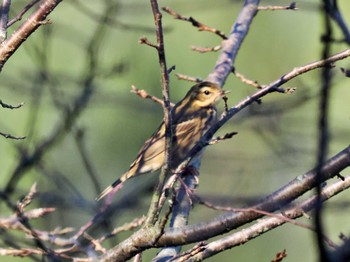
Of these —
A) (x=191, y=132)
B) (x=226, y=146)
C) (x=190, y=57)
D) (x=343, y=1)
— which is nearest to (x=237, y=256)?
(x=226, y=146)

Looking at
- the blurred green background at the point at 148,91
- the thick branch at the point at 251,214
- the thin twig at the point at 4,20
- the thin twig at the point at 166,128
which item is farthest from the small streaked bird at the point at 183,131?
the thick branch at the point at 251,214

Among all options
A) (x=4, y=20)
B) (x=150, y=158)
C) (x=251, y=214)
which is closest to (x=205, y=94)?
(x=150, y=158)

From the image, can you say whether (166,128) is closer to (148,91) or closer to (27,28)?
(27,28)

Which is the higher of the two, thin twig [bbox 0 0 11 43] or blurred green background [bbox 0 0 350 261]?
thin twig [bbox 0 0 11 43]

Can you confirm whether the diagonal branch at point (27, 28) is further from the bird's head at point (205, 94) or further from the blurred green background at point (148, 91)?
the blurred green background at point (148, 91)

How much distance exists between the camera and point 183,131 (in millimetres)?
5906

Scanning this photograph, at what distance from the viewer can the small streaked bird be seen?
566 centimetres

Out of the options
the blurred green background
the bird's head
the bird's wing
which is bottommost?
the blurred green background

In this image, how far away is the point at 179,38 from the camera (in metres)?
10.1

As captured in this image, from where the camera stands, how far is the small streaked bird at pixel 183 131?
5664mm

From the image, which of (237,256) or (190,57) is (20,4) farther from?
(237,256)

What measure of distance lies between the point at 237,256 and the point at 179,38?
110 inches

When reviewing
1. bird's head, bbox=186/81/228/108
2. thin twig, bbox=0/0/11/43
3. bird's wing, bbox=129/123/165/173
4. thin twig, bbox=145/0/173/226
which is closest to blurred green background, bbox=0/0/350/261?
bird's head, bbox=186/81/228/108

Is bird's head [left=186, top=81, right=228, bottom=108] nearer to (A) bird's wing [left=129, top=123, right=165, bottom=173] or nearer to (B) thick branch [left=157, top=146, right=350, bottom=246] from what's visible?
(A) bird's wing [left=129, top=123, right=165, bottom=173]
